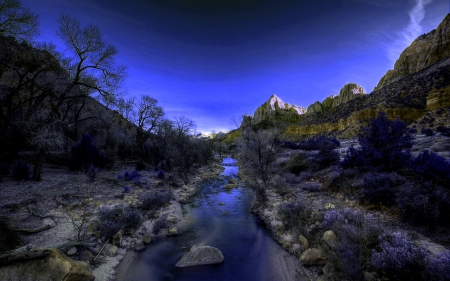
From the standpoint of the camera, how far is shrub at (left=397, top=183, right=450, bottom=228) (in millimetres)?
5003

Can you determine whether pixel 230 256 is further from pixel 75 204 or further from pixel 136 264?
pixel 75 204

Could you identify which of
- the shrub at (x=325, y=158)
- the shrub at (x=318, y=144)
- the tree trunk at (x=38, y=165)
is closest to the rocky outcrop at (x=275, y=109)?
the shrub at (x=318, y=144)

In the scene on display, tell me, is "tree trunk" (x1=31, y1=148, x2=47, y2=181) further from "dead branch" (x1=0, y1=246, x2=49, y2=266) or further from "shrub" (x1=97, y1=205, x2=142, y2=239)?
"dead branch" (x1=0, y1=246, x2=49, y2=266)

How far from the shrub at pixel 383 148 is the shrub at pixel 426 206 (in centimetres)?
312

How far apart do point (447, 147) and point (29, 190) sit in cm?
2180

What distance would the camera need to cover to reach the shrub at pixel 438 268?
2982 millimetres

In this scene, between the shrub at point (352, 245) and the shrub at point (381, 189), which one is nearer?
the shrub at point (352, 245)

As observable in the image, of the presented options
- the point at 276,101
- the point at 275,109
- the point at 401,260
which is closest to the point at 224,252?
the point at 401,260

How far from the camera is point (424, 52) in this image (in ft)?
142

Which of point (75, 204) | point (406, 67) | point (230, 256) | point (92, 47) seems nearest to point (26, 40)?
point (92, 47)

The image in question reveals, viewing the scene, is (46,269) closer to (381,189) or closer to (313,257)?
(313,257)

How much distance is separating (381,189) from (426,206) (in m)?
1.46

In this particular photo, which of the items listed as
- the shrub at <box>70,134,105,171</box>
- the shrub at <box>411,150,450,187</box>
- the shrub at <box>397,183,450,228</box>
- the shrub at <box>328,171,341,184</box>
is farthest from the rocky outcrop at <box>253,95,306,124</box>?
the shrub at <box>397,183,450,228</box>

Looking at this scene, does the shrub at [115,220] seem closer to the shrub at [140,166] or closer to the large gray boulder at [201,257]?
the large gray boulder at [201,257]
